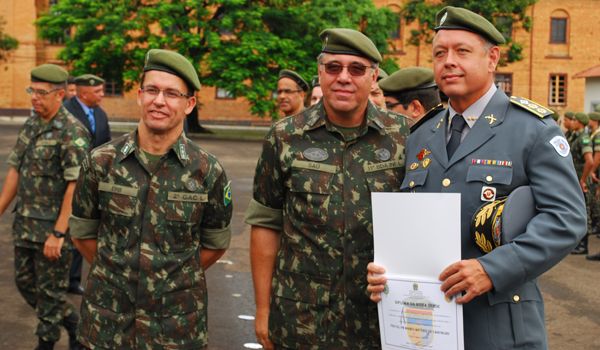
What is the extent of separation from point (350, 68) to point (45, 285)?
3.25 metres

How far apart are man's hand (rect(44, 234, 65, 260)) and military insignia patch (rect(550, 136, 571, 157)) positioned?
384cm

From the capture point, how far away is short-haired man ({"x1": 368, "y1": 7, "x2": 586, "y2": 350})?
248 cm

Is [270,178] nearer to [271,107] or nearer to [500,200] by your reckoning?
[500,200]

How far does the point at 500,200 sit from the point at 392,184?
75 centimetres

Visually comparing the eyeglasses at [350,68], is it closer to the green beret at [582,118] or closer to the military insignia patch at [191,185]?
the military insignia patch at [191,185]

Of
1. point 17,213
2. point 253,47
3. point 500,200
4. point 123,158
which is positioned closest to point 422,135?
point 500,200

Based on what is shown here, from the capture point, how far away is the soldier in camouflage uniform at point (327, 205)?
3.23 metres

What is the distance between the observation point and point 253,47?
3297 centimetres

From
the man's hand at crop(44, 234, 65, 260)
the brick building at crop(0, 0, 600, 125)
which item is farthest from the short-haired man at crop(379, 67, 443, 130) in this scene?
the brick building at crop(0, 0, 600, 125)

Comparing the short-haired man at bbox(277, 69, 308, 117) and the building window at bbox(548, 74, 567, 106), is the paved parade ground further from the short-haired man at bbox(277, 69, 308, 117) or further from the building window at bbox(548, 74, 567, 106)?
the building window at bbox(548, 74, 567, 106)

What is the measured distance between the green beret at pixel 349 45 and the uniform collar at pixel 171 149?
852 millimetres

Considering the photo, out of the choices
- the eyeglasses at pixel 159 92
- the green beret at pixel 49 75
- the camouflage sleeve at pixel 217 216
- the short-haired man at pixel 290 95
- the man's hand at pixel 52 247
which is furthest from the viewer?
the short-haired man at pixel 290 95

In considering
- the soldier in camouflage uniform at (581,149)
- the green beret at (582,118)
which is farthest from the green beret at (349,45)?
the green beret at (582,118)

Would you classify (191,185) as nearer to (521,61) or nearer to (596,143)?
(596,143)
